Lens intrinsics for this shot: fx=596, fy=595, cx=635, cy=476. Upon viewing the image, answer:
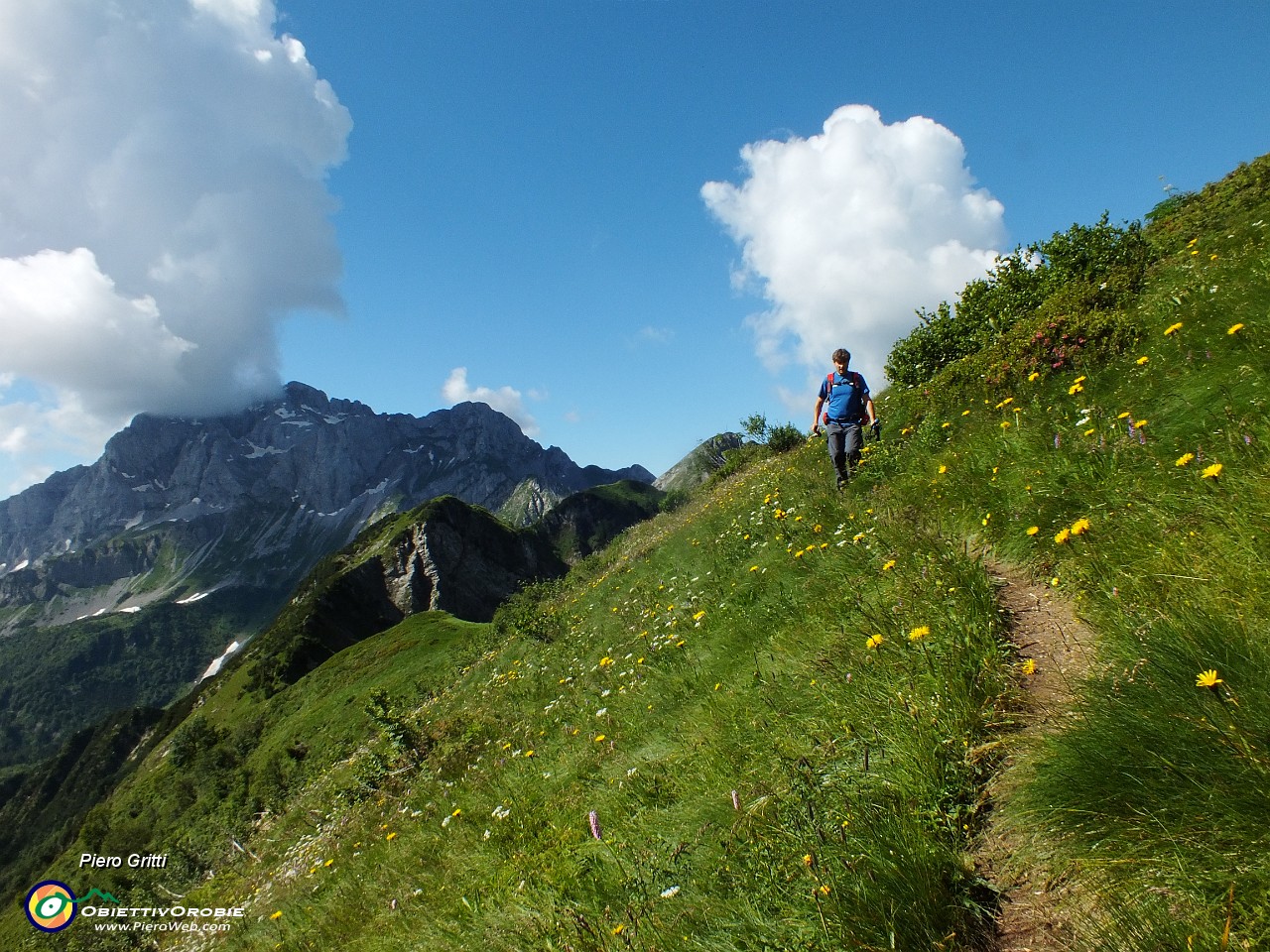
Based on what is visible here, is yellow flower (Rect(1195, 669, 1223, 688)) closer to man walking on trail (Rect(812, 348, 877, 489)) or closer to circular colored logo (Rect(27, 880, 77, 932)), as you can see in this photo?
man walking on trail (Rect(812, 348, 877, 489))

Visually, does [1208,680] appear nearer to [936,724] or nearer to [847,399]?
[936,724]

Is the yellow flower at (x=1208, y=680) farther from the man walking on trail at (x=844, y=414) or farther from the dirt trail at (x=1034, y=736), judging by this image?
the man walking on trail at (x=844, y=414)

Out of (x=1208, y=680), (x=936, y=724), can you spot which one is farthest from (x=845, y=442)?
(x=1208, y=680)

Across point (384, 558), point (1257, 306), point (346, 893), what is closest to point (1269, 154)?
point (1257, 306)

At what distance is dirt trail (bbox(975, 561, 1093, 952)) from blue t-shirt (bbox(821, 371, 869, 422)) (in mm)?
7351

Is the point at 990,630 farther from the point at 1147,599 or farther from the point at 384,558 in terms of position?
the point at 384,558

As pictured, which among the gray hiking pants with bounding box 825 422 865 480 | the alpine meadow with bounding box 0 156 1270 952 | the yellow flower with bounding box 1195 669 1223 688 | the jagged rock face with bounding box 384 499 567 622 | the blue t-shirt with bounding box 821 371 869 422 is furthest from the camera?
the jagged rock face with bounding box 384 499 567 622

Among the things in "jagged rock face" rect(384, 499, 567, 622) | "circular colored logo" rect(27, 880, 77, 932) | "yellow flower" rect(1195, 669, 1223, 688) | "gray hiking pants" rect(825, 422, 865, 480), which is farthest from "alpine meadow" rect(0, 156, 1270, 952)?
"jagged rock face" rect(384, 499, 567, 622)

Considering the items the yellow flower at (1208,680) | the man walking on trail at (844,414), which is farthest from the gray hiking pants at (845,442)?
the yellow flower at (1208,680)

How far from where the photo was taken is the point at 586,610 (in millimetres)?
16844

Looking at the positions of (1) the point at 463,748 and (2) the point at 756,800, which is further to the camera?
(1) the point at 463,748

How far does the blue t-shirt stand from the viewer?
11766mm

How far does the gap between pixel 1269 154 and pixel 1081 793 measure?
101 ft

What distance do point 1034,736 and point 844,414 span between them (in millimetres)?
9478
